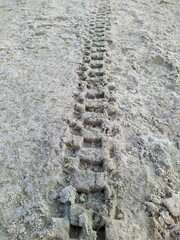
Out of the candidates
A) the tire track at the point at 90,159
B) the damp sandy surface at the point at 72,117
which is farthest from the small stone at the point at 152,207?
the tire track at the point at 90,159

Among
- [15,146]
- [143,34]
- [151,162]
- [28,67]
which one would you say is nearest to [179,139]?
[151,162]

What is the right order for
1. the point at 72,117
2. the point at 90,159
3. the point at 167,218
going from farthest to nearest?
the point at 72,117 < the point at 90,159 < the point at 167,218

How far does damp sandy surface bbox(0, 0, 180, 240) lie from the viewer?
1.84 meters

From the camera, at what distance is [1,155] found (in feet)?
7.38

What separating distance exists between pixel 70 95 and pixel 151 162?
109 cm

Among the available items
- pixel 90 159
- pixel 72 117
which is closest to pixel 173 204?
pixel 90 159

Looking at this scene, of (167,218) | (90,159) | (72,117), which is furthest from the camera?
(72,117)

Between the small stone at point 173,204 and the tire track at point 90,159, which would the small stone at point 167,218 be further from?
the tire track at point 90,159

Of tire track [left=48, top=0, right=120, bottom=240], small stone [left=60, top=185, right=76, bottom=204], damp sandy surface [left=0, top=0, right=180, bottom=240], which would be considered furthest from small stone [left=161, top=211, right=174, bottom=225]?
small stone [left=60, top=185, right=76, bottom=204]

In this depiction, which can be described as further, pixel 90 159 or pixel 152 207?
pixel 90 159

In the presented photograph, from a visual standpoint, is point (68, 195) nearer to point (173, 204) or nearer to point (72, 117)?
point (173, 204)

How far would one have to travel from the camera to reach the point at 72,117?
2611mm

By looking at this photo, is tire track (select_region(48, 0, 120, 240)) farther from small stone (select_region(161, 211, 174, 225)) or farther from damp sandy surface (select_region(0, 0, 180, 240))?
small stone (select_region(161, 211, 174, 225))

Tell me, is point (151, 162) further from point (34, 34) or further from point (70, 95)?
point (34, 34)
